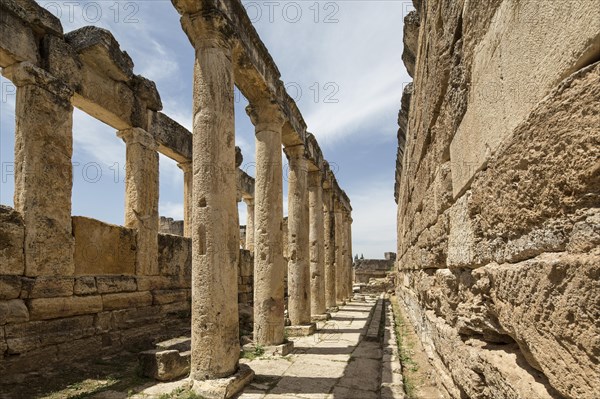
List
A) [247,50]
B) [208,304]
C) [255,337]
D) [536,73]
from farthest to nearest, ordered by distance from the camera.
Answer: [255,337] < [247,50] < [208,304] < [536,73]

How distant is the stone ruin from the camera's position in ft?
18.1

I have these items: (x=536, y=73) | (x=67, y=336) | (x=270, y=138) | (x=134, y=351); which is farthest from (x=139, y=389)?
(x=536, y=73)

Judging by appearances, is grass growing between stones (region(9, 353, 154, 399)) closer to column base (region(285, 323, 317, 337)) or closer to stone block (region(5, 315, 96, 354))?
stone block (region(5, 315, 96, 354))

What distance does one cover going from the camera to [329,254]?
614 inches

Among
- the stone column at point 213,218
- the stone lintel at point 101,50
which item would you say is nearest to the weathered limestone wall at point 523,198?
the stone column at point 213,218

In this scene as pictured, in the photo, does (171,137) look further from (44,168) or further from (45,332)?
(45,332)

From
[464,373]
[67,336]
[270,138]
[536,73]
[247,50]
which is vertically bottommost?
[67,336]

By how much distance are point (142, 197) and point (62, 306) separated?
11.2ft

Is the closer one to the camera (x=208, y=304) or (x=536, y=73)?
(x=536, y=73)

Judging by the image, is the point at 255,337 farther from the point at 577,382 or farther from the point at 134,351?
the point at 577,382

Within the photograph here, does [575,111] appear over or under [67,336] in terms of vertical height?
over

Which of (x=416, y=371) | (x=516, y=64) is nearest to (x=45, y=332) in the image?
(x=416, y=371)

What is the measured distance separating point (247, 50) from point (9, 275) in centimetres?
515

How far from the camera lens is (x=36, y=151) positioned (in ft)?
23.2
